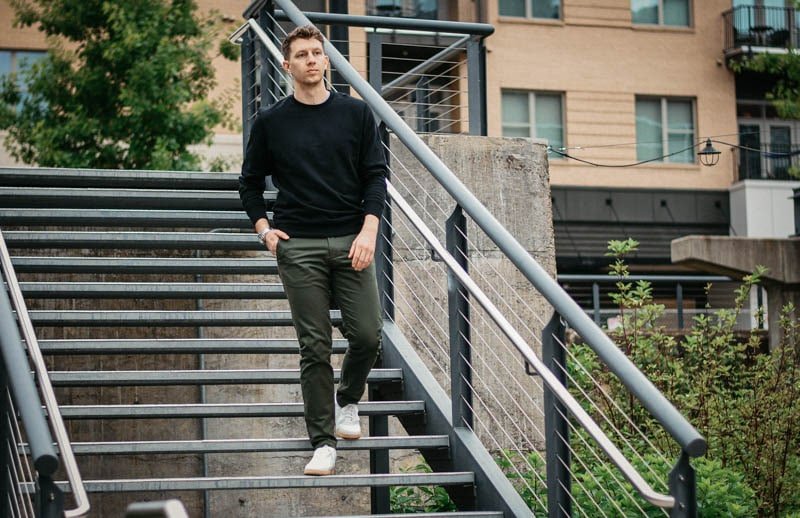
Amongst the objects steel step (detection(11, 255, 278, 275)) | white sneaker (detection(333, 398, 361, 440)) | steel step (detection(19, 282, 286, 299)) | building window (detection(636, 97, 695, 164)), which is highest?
building window (detection(636, 97, 695, 164))

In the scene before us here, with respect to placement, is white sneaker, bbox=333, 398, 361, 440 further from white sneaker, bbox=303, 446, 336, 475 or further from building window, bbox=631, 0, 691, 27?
building window, bbox=631, 0, 691, 27

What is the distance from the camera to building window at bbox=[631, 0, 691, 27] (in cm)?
3005

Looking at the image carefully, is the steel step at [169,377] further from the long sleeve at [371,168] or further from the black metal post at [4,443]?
the black metal post at [4,443]

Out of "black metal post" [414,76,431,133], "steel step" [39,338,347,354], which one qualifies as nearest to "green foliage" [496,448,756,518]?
"steel step" [39,338,347,354]

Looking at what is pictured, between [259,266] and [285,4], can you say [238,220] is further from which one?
[285,4]

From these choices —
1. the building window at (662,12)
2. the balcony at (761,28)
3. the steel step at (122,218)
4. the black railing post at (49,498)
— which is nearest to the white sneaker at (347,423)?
the black railing post at (49,498)

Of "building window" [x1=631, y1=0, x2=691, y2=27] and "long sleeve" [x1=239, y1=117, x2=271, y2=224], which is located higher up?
"building window" [x1=631, y1=0, x2=691, y2=27]

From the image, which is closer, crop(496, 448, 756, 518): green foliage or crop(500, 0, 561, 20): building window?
crop(496, 448, 756, 518): green foliage

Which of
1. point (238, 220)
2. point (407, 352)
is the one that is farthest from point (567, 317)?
point (238, 220)

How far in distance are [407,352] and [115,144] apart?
444 inches

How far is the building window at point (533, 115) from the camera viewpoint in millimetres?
28547

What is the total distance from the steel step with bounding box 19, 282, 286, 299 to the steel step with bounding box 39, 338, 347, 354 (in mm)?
486

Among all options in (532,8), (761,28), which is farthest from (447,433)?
(761,28)

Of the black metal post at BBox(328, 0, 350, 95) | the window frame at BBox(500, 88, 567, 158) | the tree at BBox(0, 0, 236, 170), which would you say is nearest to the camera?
the black metal post at BBox(328, 0, 350, 95)
